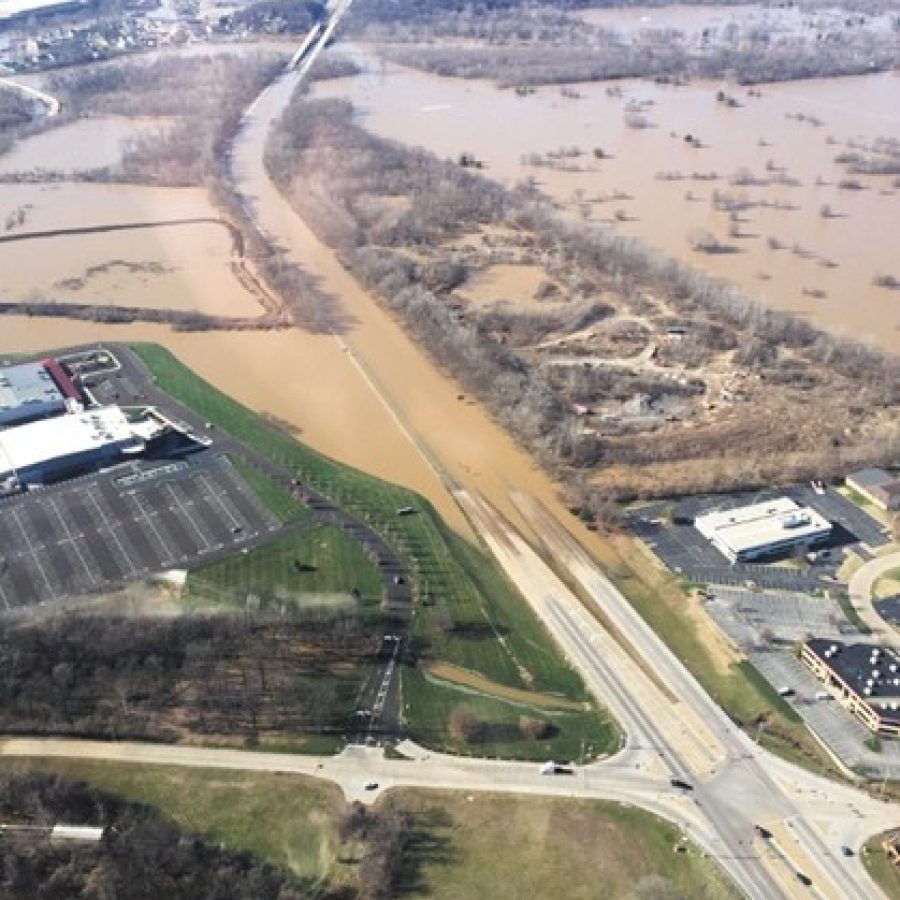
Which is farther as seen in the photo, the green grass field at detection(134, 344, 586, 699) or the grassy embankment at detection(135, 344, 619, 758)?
the green grass field at detection(134, 344, 586, 699)

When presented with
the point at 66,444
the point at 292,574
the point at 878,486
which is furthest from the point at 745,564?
the point at 66,444

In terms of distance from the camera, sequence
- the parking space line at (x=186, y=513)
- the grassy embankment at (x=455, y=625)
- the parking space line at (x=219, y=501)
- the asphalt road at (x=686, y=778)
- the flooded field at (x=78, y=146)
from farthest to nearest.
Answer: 1. the flooded field at (x=78, y=146)
2. the parking space line at (x=219, y=501)
3. the parking space line at (x=186, y=513)
4. the grassy embankment at (x=455, y=625)
5. the asphalt road at (x=686, y=778)

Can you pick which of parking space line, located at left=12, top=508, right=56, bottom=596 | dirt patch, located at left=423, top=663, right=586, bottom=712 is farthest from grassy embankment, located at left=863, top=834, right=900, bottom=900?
parking space line, located at left=12, top=508, right=56, bottom=596

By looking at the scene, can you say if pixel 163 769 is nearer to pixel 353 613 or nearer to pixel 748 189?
pixel 353 613

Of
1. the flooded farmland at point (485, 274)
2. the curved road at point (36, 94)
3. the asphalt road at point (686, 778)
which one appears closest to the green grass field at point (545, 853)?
the asphalt road at point (686, 778)

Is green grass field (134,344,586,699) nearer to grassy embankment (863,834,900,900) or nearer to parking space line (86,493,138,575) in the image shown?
parking space line (86,493,138,575)

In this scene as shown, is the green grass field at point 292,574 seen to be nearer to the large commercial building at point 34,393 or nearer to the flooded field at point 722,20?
the large commercial building at point 34,393

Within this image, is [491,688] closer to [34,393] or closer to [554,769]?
[554,769]
